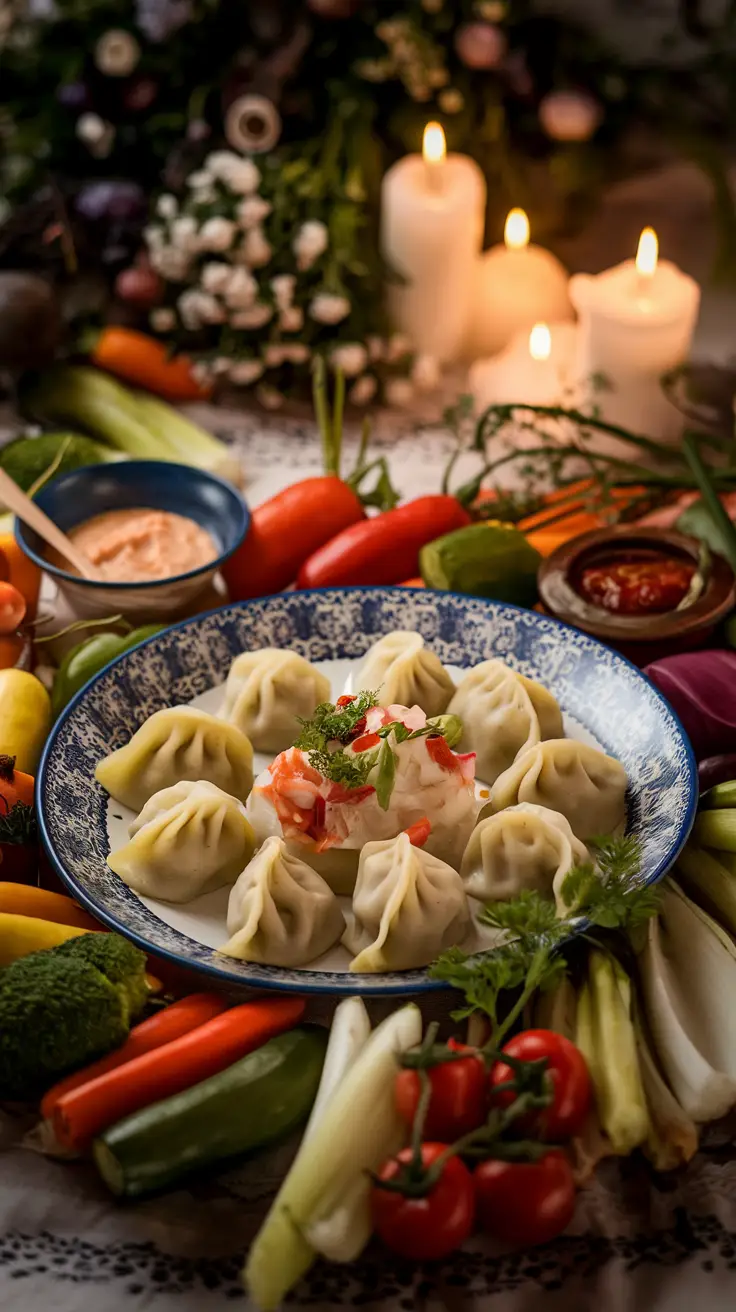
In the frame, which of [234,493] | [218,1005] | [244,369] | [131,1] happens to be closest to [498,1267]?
[218,1005]

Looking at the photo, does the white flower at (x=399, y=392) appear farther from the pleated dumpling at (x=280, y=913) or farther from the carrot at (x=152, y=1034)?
the carrot at (x=152, y=1034)

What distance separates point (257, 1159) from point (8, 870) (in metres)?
0.72

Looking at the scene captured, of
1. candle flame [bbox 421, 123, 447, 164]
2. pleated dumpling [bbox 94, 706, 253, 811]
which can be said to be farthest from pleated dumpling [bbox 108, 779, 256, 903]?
candle flame [bbox 421, 123, 447, 164]

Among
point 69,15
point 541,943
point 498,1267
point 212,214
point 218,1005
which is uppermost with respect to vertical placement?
point 69,15

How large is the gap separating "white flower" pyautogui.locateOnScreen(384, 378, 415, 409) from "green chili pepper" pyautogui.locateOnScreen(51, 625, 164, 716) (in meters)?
1.73

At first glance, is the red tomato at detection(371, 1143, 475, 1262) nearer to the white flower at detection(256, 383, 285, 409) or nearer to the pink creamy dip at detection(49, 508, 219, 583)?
the pink creamy dip at detection(49, 508, 219, 583)

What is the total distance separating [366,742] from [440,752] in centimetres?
14

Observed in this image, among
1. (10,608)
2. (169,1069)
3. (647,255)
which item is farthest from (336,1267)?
(647,255)

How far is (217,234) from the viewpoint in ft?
13.3

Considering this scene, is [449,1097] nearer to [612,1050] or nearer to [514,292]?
[612,1050]

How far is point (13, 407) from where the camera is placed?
4234mm

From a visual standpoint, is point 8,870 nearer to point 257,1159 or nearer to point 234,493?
point 257,1159

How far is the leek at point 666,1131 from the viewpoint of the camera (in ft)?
6.59

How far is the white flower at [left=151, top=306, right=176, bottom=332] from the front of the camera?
4.28 m
